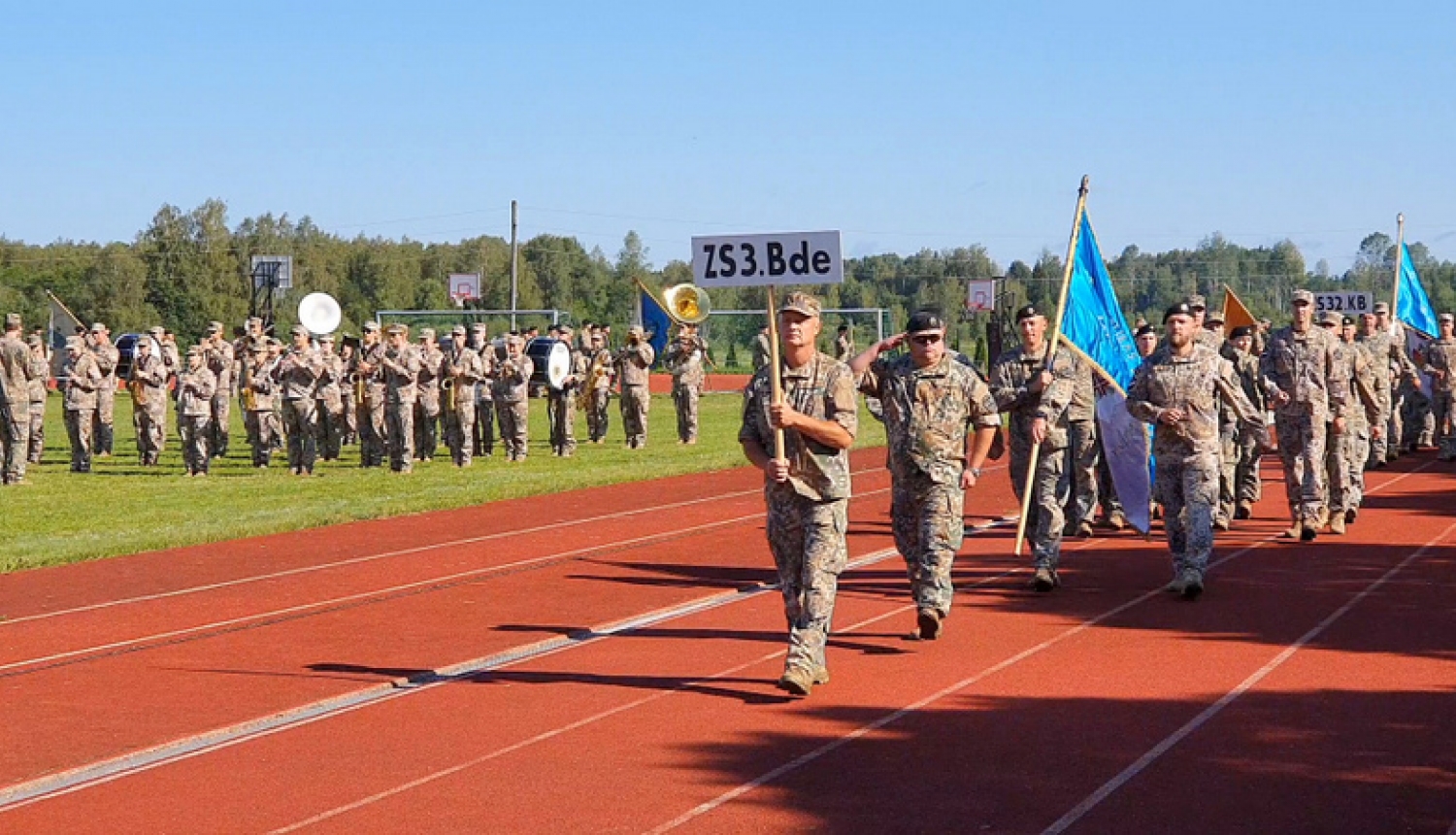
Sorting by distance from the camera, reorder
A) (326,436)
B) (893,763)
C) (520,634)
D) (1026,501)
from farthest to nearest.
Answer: (326,436)
(1026,501)
(520,634)
(893,763)

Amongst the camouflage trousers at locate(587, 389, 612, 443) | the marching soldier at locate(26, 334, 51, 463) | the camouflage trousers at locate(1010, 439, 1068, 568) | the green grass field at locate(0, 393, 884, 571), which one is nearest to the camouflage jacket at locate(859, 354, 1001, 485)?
the camouflage trousers at locate(1010, 439, 1068, 568)

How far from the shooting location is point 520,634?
12750 millimetres

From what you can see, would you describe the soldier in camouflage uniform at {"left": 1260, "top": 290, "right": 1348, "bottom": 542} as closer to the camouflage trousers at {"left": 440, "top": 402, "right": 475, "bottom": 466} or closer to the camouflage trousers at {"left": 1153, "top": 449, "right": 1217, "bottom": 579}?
the camouflage trousers at {"left": 1153, "top": 449, "right": 1217, "bottom": 579}

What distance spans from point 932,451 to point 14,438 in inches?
714

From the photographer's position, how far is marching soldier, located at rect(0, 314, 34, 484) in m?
25.9

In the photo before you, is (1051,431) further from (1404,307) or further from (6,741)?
(1404,307)

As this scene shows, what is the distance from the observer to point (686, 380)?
33.8 metres

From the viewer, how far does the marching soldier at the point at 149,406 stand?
29.7 meters

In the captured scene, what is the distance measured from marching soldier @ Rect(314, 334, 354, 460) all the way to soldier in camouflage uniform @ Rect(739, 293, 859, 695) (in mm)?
18352

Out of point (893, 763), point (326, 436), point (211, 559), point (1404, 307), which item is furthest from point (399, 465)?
point (893, 763)

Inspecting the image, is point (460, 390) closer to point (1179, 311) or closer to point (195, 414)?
point (195, 414)

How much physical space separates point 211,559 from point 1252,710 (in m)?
10.6

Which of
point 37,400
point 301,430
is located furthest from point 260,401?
point 37,400

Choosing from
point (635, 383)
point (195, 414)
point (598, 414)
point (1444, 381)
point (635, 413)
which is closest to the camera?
point (195, 414)
